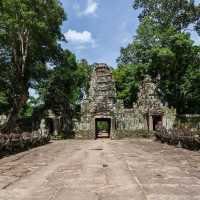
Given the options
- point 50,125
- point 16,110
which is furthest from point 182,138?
point 50,125

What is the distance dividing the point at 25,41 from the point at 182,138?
16.7 m

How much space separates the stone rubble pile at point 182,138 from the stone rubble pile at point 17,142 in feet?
31.8

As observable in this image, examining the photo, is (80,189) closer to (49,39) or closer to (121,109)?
(49,39)

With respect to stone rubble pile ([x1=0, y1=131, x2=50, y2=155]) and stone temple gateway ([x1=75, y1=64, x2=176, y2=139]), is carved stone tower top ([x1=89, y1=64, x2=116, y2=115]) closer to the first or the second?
stone temple gateway ([x1=75, y1=64, x2=176, y2=139])

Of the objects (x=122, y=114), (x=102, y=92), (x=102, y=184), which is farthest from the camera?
(x=102, y=92)

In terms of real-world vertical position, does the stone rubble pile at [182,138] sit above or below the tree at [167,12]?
below

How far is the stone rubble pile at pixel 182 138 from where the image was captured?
65.1ft

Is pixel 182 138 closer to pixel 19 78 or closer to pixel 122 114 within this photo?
pixel 122 114

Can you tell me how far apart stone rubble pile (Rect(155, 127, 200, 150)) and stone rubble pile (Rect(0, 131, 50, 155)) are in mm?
9700

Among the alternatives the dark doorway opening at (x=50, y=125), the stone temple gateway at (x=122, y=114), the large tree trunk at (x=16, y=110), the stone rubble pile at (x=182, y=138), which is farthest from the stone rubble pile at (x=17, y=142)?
the stone rubble pile at (x=182, y=138)

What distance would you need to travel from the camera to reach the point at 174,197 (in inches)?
270

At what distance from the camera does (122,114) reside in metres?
36.1

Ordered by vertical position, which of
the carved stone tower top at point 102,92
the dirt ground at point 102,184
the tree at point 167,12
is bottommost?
the dirt ground at point 102,184

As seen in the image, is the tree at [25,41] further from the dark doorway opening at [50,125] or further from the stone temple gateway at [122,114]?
the stone temple gateway at [122,114]
